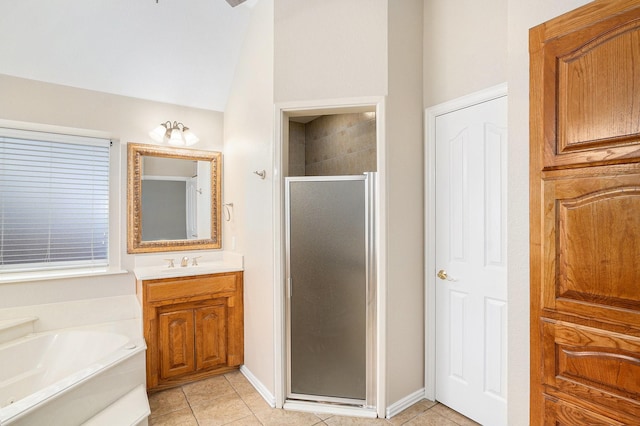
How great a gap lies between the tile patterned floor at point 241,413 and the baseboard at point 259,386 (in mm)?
30

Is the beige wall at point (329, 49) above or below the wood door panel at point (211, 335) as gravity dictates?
above

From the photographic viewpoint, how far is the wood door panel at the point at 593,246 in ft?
3.89

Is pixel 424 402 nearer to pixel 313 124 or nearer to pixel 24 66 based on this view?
pixel 313 124

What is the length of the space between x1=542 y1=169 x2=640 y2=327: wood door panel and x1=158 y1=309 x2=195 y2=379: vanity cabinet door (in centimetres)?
258

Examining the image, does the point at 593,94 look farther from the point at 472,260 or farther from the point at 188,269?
the point at 188,269

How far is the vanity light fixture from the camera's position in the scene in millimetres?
3084

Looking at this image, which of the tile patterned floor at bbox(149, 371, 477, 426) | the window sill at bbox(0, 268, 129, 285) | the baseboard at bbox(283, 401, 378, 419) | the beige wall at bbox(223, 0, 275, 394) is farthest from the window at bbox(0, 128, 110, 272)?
the baseboard at bbox(283, 401, 378, 419)

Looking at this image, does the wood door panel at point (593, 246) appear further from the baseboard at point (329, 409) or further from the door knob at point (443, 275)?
the baseboard at point (329, 409)

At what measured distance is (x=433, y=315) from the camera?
8.19ft

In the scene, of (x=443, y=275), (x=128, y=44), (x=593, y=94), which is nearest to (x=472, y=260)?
(x=443, y=275)

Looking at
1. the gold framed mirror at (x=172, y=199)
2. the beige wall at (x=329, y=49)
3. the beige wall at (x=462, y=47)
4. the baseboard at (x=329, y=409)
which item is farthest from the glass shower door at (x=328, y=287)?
the gold framed mirror at (x=172, y=199)

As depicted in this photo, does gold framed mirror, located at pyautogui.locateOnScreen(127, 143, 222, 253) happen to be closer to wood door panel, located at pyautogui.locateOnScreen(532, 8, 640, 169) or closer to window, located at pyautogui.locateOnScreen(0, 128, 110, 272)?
window, located at pyautogui.locateOnScreen(0, 128, 110, 272)

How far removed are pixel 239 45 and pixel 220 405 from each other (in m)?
3.06

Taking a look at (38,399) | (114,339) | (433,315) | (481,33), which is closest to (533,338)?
(433,315)
